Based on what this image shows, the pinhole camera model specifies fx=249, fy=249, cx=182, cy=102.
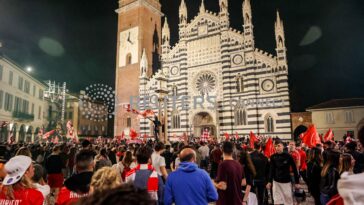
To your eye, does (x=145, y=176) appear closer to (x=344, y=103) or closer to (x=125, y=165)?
(x=125, y=165)

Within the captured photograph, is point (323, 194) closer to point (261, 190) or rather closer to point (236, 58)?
point (261, 190)

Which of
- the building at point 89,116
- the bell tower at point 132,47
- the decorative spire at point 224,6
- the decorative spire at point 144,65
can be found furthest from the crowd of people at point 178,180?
the building at point 89,116

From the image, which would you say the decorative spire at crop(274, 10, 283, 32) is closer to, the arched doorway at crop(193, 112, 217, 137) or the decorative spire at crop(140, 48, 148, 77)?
the arched doorway at crop(193, 112, 217, 137)

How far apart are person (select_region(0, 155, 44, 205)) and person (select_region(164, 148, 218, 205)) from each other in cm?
161

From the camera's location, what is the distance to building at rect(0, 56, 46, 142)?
24172 mm

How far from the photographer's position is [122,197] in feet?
3.29

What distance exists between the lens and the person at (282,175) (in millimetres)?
6242

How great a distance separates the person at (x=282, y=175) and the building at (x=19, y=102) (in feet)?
72.3

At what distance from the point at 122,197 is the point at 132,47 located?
3967 centimetres

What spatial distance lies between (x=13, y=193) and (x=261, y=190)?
585cm

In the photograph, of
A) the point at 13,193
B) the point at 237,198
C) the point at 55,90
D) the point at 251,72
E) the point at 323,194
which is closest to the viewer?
the point at 13,193

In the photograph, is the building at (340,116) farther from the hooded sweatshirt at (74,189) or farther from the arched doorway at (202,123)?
the hooded sweatshirt at (74,189)

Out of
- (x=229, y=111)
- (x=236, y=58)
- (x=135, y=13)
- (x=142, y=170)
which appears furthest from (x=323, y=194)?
(x=135, y=13)

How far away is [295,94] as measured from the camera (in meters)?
35.5
